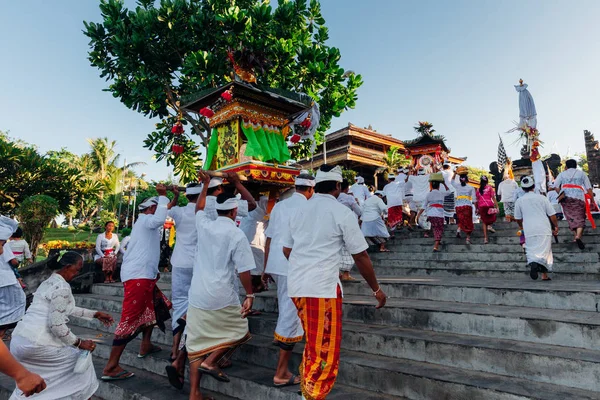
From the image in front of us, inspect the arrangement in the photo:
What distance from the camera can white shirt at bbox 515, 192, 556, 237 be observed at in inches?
216

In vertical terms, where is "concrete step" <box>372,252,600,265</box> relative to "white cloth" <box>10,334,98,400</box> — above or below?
above

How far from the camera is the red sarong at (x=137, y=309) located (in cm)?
420

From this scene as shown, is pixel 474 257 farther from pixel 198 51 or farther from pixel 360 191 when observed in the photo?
pixel 198 51

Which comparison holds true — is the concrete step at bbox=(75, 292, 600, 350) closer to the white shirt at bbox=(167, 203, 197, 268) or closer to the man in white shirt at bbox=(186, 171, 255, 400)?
the man in white shirt at bbox=(186, 171, 255, 400)

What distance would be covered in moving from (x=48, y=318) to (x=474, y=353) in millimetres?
3717

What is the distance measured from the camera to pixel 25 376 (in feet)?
6.12

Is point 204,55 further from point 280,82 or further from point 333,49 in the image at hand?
point 333,49

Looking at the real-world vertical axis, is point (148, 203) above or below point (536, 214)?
below

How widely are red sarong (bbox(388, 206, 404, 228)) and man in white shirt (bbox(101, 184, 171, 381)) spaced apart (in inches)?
297

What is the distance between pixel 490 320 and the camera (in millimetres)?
3379

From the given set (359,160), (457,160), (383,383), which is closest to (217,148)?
(383,383)

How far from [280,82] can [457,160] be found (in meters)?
34.0

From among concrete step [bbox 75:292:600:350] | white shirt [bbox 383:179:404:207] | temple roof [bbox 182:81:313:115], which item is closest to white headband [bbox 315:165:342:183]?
concrete step [bbox 75:292:600:350]

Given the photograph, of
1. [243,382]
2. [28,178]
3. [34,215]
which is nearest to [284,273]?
[243,382]
